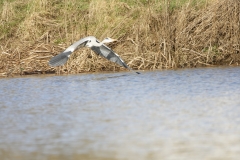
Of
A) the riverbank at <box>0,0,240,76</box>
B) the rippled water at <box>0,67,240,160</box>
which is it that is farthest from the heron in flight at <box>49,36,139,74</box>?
the riverbank at <box>0,0,240,76</box>

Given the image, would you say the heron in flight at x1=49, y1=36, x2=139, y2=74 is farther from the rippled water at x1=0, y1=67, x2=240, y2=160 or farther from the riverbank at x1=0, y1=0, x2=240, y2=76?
the riverbank at x1=0, y1=0, x2=240, y2=76

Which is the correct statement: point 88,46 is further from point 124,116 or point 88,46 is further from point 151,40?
point 124,116

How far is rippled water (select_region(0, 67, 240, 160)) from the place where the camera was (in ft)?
21.6

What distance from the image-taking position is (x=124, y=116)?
8656 millimetres

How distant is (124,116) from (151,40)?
6311mm

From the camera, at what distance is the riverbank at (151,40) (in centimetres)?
1459

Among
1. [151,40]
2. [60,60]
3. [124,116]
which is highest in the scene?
[151,40]

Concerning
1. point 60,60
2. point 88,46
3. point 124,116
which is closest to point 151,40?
point 88,46

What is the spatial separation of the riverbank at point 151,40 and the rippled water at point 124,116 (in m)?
0.99

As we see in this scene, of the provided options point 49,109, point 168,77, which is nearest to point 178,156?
point 49,109

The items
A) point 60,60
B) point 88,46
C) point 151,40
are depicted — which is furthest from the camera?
point 151,40

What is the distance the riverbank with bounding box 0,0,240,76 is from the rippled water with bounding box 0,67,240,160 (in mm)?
986

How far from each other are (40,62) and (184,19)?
3.39 m

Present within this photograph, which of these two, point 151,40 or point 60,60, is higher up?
point 151,40
